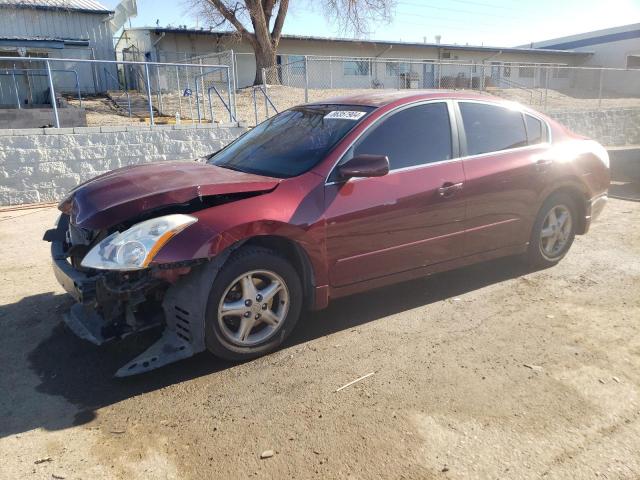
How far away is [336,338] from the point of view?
148 inches

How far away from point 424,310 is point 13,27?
24.3 metres

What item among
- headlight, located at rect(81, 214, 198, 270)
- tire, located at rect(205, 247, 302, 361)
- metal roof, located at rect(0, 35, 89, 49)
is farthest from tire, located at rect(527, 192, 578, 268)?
metal roof, located at rect(0, 35, 89, 49)

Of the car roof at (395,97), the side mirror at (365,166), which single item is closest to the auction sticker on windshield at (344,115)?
the car roof at (395,97)

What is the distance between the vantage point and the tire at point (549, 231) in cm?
487

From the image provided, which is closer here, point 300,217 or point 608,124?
point 300,217

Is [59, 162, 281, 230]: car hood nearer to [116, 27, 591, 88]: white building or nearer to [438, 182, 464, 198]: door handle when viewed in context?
[438, 182, 464, 198]: door handle

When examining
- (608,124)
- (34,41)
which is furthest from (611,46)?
(34,41)

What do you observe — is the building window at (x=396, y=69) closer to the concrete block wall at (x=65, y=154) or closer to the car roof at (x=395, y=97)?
the concrete block wall at (x=65, y=154)

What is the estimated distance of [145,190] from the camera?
10.7 ft

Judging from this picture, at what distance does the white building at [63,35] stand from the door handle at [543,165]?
19798mm

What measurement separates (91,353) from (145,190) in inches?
48.4

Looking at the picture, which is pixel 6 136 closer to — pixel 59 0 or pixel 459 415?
pixel 459 415

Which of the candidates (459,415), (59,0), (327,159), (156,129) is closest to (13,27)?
(59,0)

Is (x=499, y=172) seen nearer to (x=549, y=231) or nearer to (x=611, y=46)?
(x=549, y=231)
